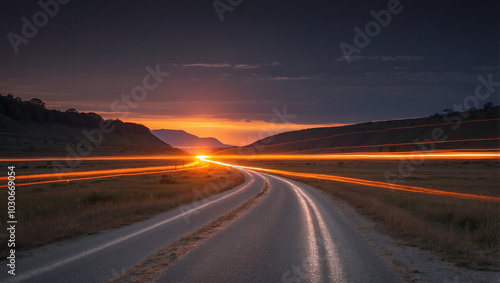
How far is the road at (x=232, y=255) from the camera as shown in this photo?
693cm

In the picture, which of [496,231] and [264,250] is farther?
[496,231]

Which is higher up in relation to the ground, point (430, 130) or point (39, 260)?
point (430, 130)

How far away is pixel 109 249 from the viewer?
9117 millimetres

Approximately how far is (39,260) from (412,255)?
28.3 ft

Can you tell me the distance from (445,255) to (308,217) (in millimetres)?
6725

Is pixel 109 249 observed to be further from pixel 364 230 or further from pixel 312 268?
pixel 364 230

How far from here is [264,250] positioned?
9.09 m

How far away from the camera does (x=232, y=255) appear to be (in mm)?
8500

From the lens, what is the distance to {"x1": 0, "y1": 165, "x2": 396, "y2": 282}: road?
22.7ft

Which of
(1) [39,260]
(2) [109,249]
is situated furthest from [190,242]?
(1) [39,260]

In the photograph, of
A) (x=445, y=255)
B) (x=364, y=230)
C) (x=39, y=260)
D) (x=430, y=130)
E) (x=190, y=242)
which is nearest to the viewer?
(x=39, y=260)

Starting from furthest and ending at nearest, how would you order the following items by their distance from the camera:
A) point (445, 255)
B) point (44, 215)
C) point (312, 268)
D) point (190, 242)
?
point (44, 215) → point (190, 242) → point (445, 255) → point (312, 268)

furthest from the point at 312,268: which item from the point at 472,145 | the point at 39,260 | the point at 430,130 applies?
the point at 430,130

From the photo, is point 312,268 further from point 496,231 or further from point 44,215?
point 44,215
